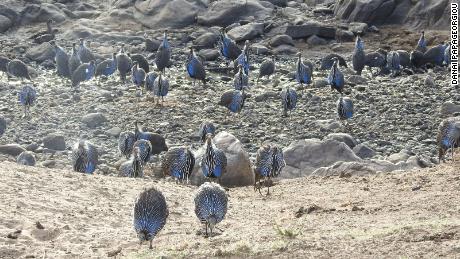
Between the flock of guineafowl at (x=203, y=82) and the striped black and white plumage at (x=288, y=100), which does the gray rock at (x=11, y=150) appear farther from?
the striped black and white plumage at (x=288, y=100)

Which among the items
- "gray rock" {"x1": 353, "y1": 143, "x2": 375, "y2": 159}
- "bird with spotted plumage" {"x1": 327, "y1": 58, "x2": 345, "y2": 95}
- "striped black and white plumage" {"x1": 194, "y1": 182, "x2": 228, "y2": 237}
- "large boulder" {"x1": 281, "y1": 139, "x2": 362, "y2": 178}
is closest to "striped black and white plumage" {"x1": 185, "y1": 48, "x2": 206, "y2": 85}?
"bird with spotted plumage" {"x1": 327, "y1": 58, "x2": 345, "y2": 95}

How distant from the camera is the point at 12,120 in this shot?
1981 cm

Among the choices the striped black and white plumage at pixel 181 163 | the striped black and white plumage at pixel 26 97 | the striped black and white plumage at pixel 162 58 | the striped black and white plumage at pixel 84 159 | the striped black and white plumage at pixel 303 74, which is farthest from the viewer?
the striped black and white plumage at pixel 162 58

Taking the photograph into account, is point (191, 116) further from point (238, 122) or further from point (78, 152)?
point (78, 152)

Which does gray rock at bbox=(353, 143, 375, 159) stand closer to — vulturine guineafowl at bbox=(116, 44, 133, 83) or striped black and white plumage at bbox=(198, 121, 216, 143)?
striped black and white plumage at bbox=(198, 121, 216, 143)

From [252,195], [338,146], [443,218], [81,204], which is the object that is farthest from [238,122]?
[443,218]

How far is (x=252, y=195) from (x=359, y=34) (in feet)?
55.1

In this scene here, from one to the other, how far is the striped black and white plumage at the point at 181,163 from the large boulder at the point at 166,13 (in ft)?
55.1

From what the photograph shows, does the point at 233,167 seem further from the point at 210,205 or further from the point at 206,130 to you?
the point at 210,205

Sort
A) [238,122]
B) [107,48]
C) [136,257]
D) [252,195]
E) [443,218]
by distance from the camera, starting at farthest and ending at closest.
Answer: [107,48]
[238,122]
[252,195]
[443,218]
[136,257]

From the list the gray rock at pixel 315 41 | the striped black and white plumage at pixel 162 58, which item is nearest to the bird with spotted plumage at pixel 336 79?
the striped black and white plumage at pixel 162 58

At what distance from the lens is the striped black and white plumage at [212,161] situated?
12882 millimetres

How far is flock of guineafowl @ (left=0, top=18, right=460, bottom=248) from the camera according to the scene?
9.55 meters

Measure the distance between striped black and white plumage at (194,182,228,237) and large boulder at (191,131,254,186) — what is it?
14.0ft
